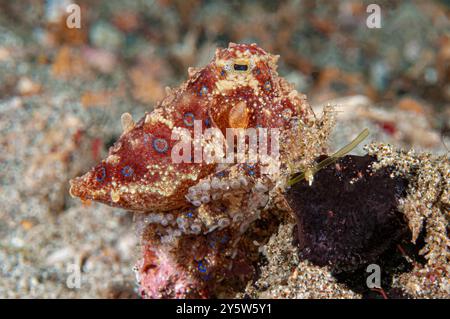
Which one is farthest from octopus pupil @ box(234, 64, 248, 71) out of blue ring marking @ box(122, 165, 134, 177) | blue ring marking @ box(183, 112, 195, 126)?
blue ring marking @ box(122, 165, 134, 177)

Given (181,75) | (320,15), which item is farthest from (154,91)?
(320,15)

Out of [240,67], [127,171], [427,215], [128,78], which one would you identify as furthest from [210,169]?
[128,78]

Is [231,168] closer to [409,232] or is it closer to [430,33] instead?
[409,232]

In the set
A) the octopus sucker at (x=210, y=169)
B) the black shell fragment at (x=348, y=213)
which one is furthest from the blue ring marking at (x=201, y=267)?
the black shell fragment at (x=348, y=213)

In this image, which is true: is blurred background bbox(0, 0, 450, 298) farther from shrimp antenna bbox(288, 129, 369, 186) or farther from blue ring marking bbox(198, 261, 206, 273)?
shrimp antenna bbox(288, 129, 369, 186)

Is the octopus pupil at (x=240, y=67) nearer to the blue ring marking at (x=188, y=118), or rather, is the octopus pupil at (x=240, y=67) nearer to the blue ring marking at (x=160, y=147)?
the blue ring marking at (x=188, y=118)
